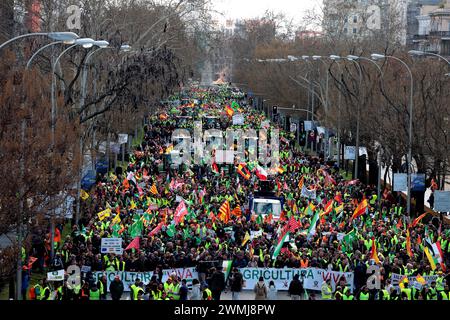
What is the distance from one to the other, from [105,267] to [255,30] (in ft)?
550

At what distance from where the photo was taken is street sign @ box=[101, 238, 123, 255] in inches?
910

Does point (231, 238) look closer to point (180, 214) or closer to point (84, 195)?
point (180, 214)

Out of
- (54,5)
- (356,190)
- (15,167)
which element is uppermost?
(54,5)

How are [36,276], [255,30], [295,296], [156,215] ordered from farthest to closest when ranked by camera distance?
[255,30]
[156,215]
[36,276]
[295,296]

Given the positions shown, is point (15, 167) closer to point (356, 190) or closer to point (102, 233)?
point (102, 233)

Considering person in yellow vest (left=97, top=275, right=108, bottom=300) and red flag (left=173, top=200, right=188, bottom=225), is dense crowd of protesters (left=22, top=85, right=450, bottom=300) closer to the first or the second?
person in yellow vest (left=97, top=275, right=108, bottom=300)

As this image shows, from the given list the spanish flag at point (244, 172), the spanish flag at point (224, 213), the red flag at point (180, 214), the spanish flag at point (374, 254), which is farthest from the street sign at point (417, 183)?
the spanish flag at point (374, 254)

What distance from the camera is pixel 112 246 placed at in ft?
76.1

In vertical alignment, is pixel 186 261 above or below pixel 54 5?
below

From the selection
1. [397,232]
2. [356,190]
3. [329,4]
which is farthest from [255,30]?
[397,232]

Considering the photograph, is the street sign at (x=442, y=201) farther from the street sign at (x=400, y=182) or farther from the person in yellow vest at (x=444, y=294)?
the person in yellow vest at (x=444, y=294)

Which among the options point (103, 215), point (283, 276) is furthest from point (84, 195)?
point (283, 276)

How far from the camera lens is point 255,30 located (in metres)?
187

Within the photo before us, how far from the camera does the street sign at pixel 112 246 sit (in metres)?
23.1
